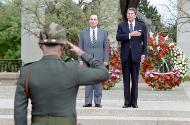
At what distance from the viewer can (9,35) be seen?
3934 centimetres

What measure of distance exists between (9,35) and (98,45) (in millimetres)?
29270

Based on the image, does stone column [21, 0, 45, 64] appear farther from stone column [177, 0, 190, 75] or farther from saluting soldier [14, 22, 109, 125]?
saluting soldier [14, 22, 109, 125]

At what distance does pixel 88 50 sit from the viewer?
35.2 feet

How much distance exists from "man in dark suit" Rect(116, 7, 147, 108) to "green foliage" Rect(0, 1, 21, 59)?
26.9 meters

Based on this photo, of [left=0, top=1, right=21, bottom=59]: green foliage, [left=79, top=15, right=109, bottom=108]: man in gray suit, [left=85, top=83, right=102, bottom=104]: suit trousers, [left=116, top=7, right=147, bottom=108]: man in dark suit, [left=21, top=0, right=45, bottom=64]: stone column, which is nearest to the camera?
[left=116, top=7, right=147, bottom=108]: man in dark suit

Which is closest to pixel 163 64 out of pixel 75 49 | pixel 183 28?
pixel 75 49

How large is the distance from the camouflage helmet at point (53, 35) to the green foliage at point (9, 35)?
3323 cm

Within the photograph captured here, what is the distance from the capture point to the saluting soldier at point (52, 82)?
404 centimetres

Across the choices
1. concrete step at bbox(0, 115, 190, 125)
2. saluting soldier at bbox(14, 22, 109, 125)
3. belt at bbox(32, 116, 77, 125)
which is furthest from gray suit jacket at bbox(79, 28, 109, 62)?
belt at bbox(32, 116, 77, 125)

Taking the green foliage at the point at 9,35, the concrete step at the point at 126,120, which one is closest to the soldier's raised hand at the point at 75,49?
the concrete step at the point at 126,120

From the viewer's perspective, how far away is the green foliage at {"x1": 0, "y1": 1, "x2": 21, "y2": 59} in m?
38.3

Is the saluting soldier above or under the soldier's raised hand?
under

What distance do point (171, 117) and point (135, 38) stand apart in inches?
60.7

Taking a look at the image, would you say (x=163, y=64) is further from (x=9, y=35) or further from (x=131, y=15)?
(x=9, y=35)
